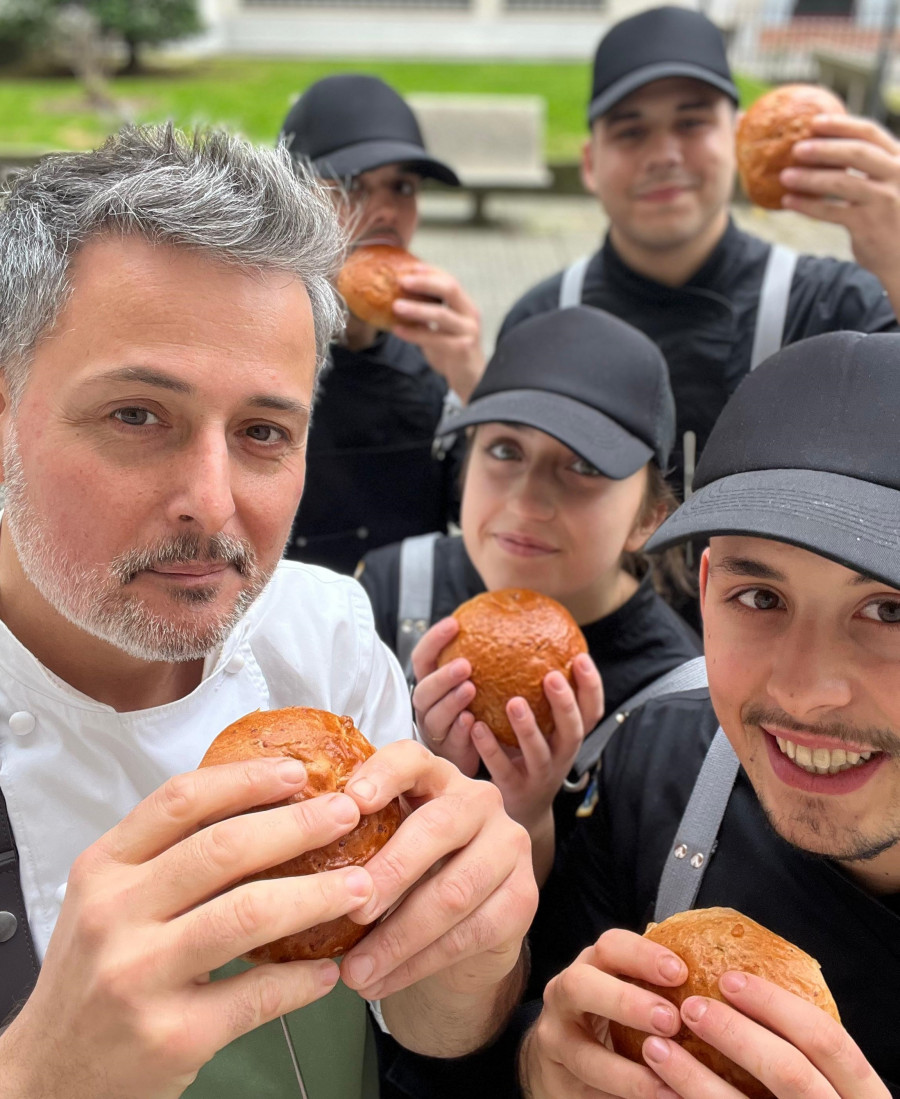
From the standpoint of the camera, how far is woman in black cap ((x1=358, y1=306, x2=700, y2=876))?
2824 mm

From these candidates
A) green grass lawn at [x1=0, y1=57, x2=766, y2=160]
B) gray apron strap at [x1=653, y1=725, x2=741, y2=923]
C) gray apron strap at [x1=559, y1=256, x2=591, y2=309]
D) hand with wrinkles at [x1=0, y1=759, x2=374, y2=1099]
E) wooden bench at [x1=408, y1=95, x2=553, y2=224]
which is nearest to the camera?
hand with wrinkles at [x1=0, y1=759, x2=374, y2=1099]

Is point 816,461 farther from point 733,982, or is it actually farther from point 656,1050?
point 656,1050

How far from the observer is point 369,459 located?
12.7ft

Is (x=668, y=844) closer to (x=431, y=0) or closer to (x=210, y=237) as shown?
(x=210, y=237)

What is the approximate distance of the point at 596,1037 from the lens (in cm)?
168

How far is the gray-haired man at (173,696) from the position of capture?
133 centimetres

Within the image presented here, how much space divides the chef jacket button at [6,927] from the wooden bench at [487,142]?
13293 mm

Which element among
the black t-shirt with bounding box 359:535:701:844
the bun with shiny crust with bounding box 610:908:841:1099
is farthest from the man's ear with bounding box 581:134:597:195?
the bun with shiny crust with bounding box 610:908:841:1099

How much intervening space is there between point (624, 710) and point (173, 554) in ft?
4.61

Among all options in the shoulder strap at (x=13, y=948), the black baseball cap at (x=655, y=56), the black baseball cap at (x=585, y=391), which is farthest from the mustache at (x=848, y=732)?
the black baseball cap at (x=655, y=56)

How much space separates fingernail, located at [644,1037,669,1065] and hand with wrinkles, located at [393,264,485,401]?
2.61 meters

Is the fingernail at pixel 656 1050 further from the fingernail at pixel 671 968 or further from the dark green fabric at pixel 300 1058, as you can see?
the dark green fabric at pixel 300 1058

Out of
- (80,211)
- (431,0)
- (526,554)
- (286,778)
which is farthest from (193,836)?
(431,0)

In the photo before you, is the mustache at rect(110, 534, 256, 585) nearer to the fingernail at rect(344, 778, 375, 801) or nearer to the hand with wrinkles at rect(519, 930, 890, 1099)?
the fingernail at rect(344, 778, 375, 801)
